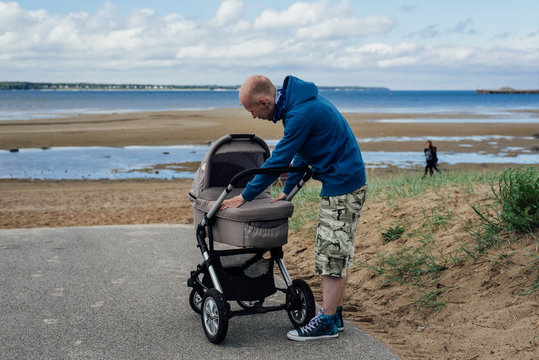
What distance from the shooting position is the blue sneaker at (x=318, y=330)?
14.5 ft

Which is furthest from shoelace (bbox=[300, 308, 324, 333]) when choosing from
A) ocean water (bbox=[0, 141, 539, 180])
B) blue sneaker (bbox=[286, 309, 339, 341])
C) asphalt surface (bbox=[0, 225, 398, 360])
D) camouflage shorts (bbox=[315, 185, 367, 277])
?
ocean water (bbox=[0, 141, 539, 180])

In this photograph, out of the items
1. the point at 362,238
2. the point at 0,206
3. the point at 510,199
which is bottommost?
the point at 0,206

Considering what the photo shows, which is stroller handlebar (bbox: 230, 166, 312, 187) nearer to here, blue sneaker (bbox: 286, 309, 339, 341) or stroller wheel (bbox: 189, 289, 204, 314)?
blue sneaker (bbox: 286, 309, 339, 341)

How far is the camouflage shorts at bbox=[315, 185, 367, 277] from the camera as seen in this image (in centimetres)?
426

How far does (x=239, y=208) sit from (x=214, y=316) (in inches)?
32.7

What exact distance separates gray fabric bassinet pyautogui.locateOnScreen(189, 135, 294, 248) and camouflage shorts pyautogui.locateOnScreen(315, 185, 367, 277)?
0.33 metres

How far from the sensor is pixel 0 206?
1314 centimetres

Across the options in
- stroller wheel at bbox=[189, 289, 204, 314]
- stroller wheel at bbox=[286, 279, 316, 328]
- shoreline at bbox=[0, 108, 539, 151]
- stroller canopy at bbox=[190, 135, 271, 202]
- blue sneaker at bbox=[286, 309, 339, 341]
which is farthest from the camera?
shoreline at bbox=[0, 108, 539, 151]

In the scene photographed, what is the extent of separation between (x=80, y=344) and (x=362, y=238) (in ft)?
11.6

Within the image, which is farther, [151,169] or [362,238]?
[151,169]

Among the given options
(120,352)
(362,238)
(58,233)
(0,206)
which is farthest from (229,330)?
(0,206)

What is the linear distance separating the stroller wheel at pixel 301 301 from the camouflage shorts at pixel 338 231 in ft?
1.11

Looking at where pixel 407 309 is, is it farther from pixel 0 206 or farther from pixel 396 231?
pixel 0 206

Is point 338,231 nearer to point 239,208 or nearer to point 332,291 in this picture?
point 332,291
